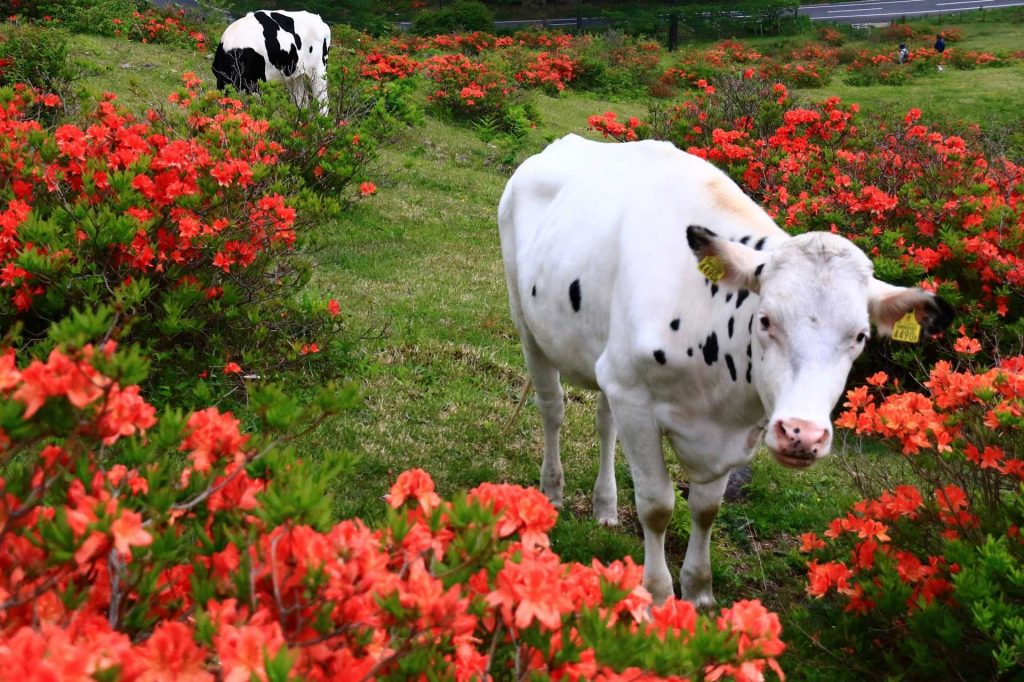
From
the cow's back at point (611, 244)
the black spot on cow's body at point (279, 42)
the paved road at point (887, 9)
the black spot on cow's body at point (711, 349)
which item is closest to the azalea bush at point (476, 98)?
the black spot on cow's body at point (279, 42)

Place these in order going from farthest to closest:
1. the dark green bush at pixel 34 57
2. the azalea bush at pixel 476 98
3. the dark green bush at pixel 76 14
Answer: the dark green bush at pixel 76 14 < the azalea bush at pixel 476 98 < the dark green bush at pixel 34 57

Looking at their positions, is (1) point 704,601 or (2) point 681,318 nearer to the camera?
(2) point 681,318

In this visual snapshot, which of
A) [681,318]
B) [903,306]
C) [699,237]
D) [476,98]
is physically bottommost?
[476,98]

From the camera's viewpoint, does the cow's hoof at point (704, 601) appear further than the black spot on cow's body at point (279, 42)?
No

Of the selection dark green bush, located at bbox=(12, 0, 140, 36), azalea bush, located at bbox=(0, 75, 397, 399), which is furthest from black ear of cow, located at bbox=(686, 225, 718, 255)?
dark green bush, located at bbox=(12, 0, 140, 36)

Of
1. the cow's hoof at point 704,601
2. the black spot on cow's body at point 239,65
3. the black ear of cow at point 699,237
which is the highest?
the black spot on cow's body at point 239,65

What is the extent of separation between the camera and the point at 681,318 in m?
3.79

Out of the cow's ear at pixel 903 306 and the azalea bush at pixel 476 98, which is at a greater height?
the cow's ear at pixel 903 306

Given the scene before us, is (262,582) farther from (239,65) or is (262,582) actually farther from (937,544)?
(239,65)

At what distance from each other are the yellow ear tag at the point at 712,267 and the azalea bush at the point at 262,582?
1.68 metres

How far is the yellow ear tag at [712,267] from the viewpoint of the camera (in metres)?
3.42

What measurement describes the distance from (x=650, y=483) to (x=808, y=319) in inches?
50.2

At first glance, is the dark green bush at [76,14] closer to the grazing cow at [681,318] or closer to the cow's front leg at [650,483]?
the grazing cow at [681,318]

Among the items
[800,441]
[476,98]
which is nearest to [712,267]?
[800,441]
